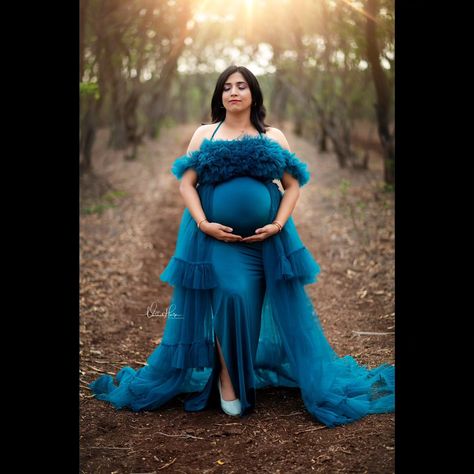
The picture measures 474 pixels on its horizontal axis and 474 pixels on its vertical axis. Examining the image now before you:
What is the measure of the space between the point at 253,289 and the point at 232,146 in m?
0.82

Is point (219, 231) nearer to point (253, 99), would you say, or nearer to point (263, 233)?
point (263, 233)

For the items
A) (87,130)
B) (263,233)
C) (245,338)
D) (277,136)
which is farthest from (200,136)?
(87,130)

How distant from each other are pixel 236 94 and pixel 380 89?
11.2 feet

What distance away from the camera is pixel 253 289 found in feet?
9.98

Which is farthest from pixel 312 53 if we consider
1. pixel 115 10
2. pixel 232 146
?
pixel 232 146

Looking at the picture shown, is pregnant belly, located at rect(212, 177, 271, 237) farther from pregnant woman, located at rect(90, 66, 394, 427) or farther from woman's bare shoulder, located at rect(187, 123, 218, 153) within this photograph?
woman's bare shoulder, located at rect(187, 123, 218, 153)

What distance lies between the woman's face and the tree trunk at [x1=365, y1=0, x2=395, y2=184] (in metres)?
2.25

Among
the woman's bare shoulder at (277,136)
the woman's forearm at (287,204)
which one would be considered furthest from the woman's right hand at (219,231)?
the woman's bare shoulder at (277,136)

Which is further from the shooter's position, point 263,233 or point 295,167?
point 295,167

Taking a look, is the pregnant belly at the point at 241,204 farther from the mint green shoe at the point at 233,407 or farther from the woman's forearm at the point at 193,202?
the mint green shoe at the point at 233,407

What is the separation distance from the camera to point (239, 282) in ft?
9.76

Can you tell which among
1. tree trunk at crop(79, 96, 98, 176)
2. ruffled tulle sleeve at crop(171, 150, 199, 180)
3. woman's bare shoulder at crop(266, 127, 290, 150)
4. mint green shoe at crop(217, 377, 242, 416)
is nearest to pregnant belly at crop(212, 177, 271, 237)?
ruffled tulle sleeve at crop(171, 150, 199, 180)

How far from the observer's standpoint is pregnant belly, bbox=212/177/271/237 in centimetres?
297
